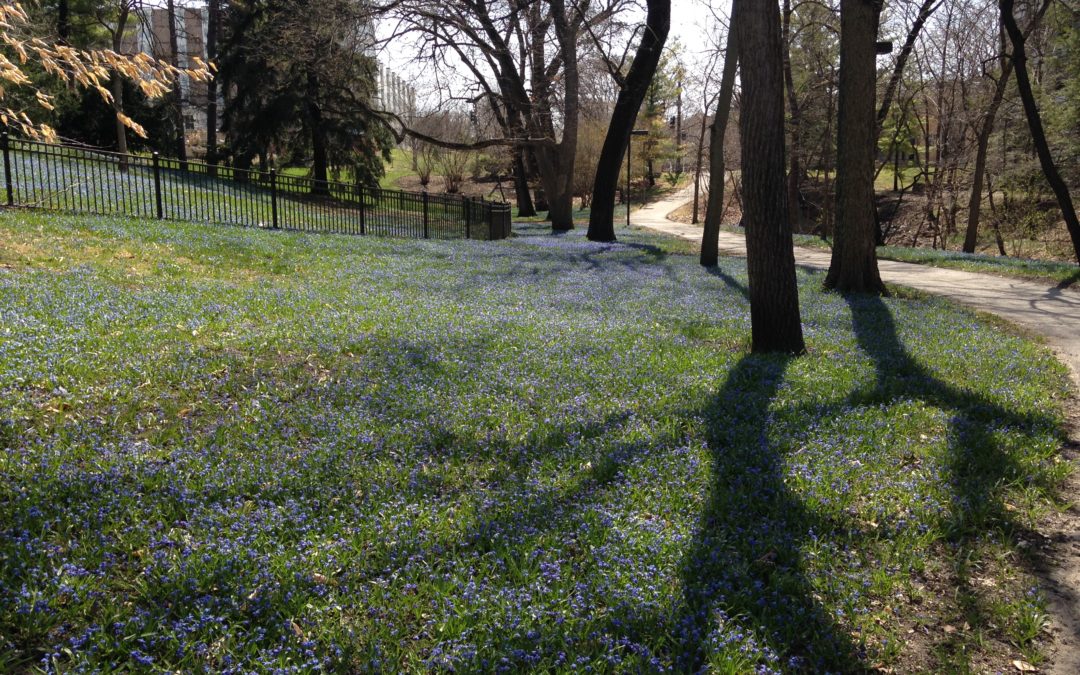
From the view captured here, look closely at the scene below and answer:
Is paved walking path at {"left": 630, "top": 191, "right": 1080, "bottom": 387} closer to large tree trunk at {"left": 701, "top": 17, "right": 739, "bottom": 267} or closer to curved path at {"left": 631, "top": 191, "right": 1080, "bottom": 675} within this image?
curved path at {"left": 631, "top": 191, "right": 1080, "bottom": 675}

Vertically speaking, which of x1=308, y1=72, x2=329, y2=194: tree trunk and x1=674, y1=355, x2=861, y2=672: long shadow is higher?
x1=308, y1=72, x2=329, y2=194: tree trunk

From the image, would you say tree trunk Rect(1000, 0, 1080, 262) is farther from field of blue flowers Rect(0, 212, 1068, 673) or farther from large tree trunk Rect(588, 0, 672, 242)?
field of blue flowers Rect(0, 212, 1068, 673)

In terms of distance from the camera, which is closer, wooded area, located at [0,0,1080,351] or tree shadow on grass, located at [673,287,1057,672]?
tree shadow on grass, located at [673,287,1057,672]

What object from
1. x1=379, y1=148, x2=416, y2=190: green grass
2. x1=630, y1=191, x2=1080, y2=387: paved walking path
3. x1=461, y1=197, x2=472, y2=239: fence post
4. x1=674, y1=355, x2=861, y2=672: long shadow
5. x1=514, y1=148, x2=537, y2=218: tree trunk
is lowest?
x1=674, y1=355, x2=861, y2=672: long shadow

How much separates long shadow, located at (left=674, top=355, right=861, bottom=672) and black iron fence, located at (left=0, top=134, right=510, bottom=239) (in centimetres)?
1351

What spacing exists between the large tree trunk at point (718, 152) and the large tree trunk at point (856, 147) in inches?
101

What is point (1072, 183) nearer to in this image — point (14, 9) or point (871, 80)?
point (871, 80)

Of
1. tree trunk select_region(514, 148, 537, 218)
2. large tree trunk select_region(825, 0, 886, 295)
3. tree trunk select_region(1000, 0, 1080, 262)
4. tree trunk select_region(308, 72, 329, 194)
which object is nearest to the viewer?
large tree trunk select_region(825, 0, 886, 295)

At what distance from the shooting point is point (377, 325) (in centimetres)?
726

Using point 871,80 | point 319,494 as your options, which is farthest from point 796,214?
point 319,494

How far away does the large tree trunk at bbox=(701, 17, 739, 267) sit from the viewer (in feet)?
47.0

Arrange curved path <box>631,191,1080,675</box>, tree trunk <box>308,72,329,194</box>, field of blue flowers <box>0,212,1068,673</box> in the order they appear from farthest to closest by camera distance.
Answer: tree trunk <box>308,72,329,194</box>
curved path <box>631,191,1080,675</box>
field of blue flowers <box>0,212,1068,673</box>

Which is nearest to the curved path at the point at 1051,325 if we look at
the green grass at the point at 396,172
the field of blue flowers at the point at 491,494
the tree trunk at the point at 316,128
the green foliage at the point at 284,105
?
the field of blue flowers at the point at 491,494

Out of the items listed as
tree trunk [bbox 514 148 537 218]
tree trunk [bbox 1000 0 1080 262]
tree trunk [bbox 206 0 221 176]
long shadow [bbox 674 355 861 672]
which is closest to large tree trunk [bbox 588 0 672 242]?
tree trunk [bbox 1000 0 1080 262]
